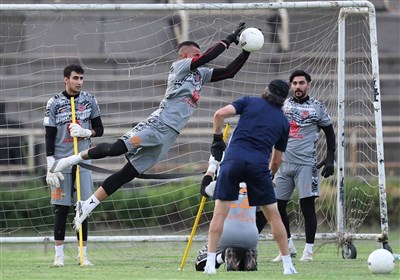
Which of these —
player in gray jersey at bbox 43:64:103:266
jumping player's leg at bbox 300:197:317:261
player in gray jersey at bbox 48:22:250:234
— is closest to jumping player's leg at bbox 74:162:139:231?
player in gray jersey at bbox 48:22:250:234

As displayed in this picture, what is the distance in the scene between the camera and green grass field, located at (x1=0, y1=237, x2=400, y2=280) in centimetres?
918

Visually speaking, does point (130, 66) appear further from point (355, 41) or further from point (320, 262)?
point (320, 262)

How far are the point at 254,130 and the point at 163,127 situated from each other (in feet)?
5.40

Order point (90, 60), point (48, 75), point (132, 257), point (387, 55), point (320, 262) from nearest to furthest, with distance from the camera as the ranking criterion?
point (320, 262), point (132, 257), point (48, 75), point (90, 60), point (387, 55)

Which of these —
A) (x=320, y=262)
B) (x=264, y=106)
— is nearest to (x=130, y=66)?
(x=320, y=262)

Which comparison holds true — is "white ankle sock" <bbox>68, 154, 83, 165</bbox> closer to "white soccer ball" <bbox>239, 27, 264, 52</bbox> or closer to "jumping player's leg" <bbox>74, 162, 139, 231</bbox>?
"jumping player's leg" <bbox>74, 162, 139, 231</bbox>

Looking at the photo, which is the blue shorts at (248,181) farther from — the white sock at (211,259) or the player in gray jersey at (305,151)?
the player in gray jersey at (305,151)

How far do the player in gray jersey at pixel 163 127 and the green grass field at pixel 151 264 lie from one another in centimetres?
84

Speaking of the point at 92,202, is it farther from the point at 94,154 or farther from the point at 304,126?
the point at 304,126

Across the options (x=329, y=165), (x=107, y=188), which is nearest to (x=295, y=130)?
(x=329, y=165)

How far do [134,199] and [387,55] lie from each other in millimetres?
9086

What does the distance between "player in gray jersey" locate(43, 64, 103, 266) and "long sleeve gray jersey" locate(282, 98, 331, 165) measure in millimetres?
2012

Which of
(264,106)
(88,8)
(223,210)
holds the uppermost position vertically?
(88,8)

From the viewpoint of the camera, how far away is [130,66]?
13.8 metres
